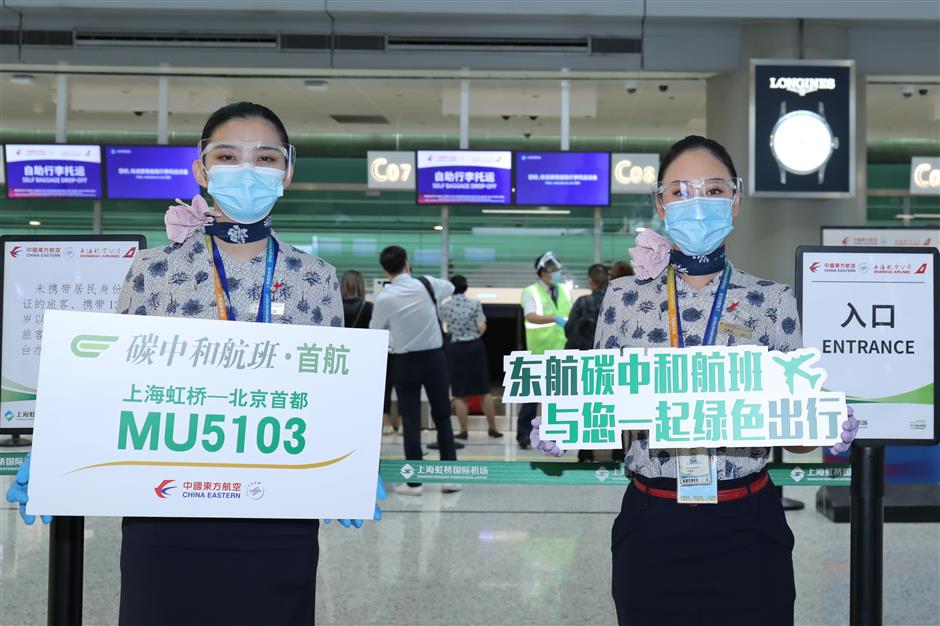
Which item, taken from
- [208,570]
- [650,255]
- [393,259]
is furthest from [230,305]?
[393,259]

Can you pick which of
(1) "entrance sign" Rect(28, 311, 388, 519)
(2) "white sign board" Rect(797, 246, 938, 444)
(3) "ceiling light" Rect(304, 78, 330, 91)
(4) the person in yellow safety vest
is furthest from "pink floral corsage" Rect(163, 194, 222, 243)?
(3) "ceiling light" Rect(304, 78, 330, 91)

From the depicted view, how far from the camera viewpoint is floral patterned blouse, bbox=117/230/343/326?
1859mm

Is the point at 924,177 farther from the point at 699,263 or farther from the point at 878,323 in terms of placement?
the point at 699,263

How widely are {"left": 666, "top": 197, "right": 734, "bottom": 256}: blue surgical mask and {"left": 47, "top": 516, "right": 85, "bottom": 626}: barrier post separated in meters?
1.79

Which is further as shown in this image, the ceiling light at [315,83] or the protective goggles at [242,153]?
the ceiling light at [315,83]

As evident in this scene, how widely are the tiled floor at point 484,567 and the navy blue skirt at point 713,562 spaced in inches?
67.9

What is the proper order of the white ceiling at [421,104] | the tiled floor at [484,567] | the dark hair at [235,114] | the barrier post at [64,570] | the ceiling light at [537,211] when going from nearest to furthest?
the dark hair at [235,114], the barrier post at [64,570], the tiled floor at [484,567], the white ceiling at [421,104], the ceiling light at [537,211]

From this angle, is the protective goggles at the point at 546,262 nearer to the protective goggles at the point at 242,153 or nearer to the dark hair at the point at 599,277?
the dark hair at the point at 599,277

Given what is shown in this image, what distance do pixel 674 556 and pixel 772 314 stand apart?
1.71ft

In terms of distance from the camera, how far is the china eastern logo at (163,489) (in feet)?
5.72

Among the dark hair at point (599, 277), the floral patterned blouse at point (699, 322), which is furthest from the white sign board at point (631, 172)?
the floral patterned blouse at point (699, 322)

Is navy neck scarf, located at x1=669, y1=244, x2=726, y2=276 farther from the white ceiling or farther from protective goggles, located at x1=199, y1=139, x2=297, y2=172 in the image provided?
the white ceiling

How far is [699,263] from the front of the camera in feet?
6.50

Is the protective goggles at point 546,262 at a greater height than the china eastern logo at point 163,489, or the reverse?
the protective goggles at point 546,262
